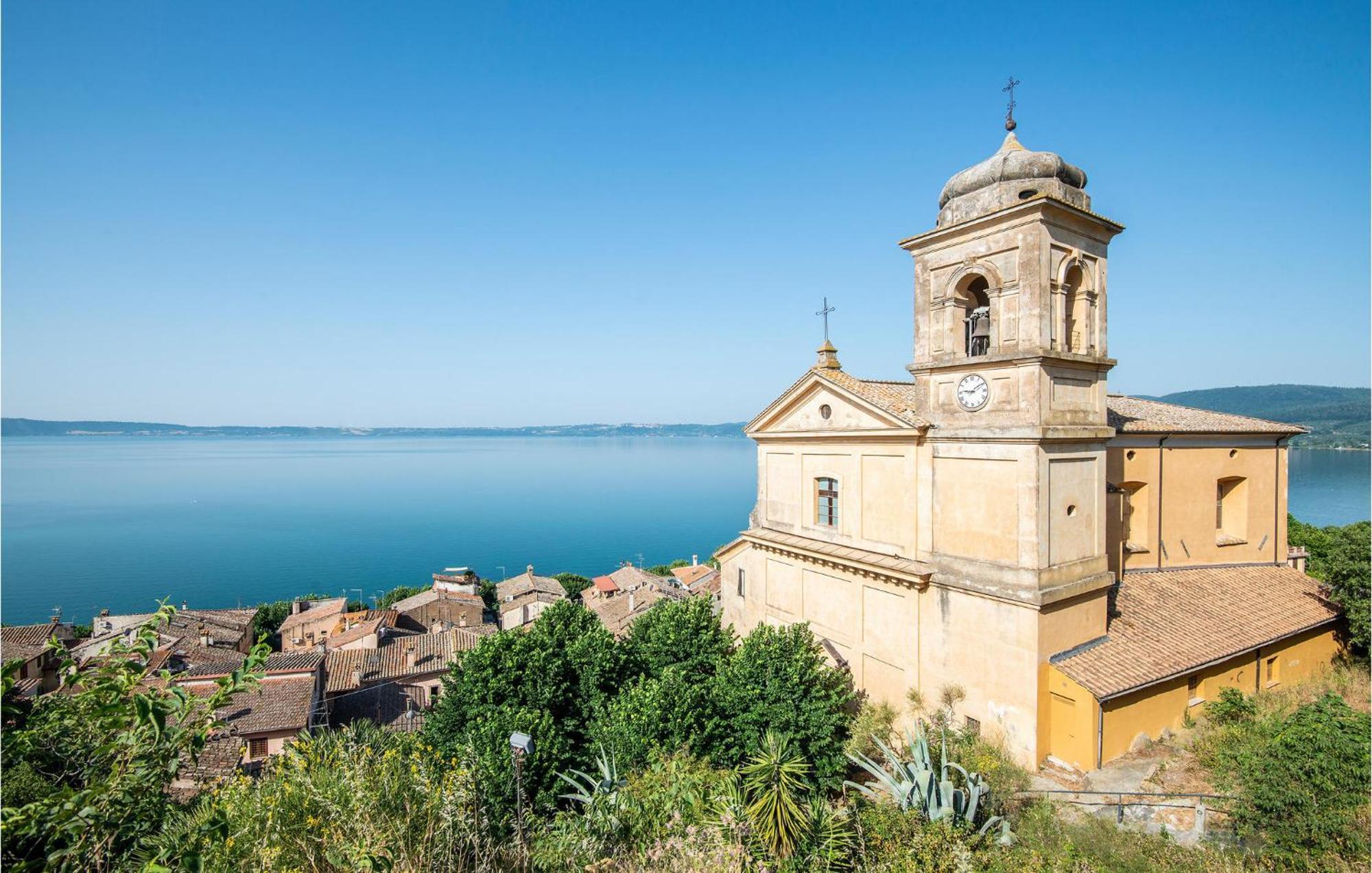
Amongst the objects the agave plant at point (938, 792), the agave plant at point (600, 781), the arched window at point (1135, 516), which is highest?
the arched window at point (1135, 516)

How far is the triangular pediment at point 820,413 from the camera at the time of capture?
588 inches

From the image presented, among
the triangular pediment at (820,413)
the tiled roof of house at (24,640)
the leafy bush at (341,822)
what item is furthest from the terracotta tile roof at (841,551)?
the tiled roof of house at (24,640)

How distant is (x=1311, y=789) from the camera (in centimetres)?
792

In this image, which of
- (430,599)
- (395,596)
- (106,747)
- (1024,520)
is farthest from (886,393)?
(395,596)

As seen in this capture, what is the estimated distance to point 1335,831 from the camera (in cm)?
750

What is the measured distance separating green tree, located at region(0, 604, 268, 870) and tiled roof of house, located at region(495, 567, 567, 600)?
4468 centimetres

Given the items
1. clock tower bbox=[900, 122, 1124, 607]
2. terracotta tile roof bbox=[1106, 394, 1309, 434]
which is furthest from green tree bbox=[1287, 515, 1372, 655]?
clock tower bbox=[900, 122, 1124, 607]

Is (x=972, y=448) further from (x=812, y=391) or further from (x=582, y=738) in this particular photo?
(x=582, y=738)

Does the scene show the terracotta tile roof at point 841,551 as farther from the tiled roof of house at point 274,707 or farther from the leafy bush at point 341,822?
the tiled roof of house at point 274,707

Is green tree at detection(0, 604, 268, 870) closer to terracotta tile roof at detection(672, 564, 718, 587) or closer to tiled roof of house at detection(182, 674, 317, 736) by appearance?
tiled roof of house at detection(182, 674, 317, 736)

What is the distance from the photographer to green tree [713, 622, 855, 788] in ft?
39.3

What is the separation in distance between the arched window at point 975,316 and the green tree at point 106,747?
1343 cm

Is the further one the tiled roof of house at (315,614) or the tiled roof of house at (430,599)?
the tiled roof of house at (430,599)

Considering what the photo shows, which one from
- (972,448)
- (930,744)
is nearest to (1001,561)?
(972,448)
